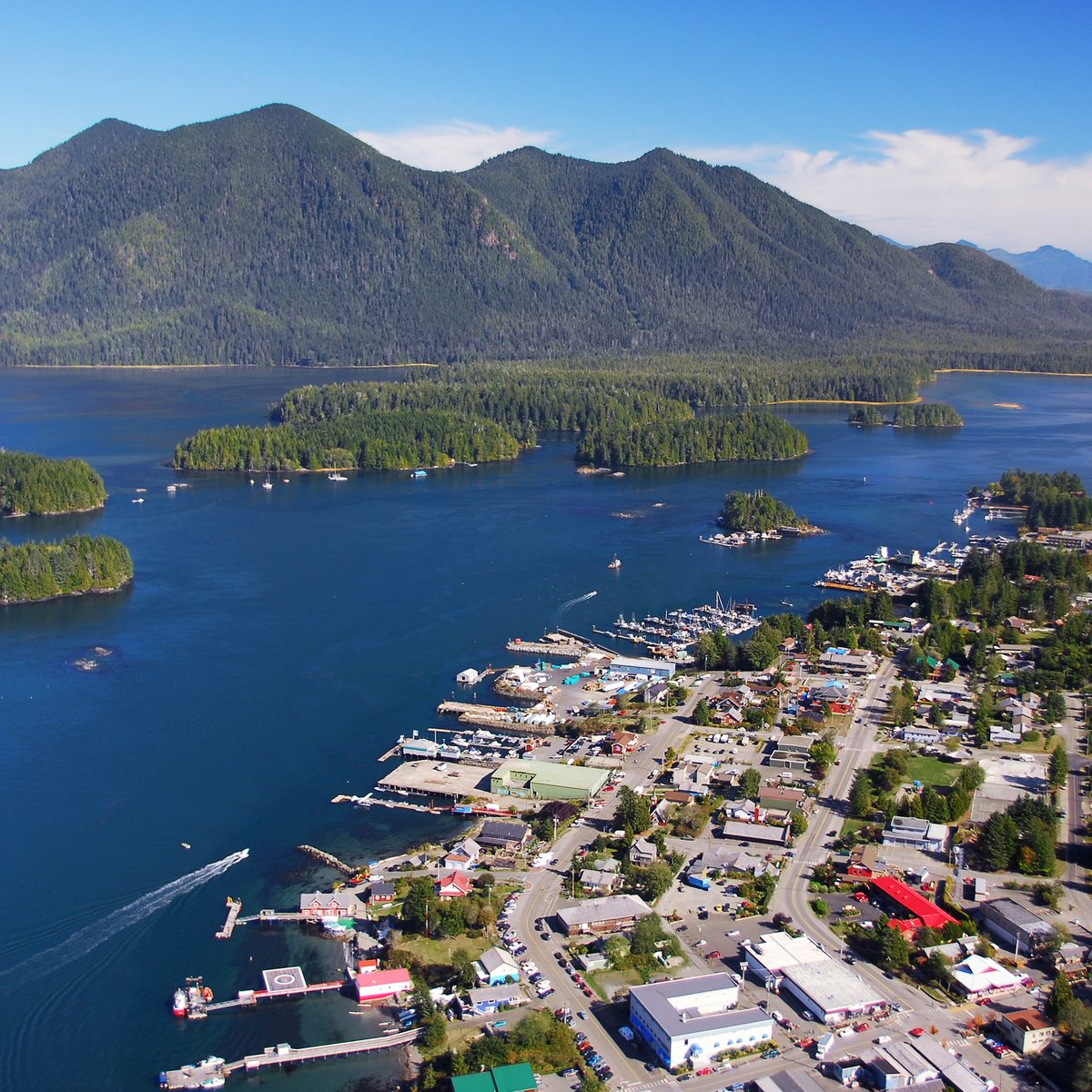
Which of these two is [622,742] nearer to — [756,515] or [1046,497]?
[756,515]

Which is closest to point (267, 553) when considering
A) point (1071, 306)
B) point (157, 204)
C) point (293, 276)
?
point (293, 276)

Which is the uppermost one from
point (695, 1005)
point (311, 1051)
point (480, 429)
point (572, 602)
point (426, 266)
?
point (426, 266)

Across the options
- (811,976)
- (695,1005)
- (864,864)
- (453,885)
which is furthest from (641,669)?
(695,1005)

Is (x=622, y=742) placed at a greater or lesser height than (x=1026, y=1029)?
greater

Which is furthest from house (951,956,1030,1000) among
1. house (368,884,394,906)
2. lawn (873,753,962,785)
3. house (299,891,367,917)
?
house (299,891,367,917)

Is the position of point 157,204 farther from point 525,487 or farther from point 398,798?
point 398,798

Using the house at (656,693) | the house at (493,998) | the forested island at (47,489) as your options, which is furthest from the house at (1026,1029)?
the forested island at (47,489)
